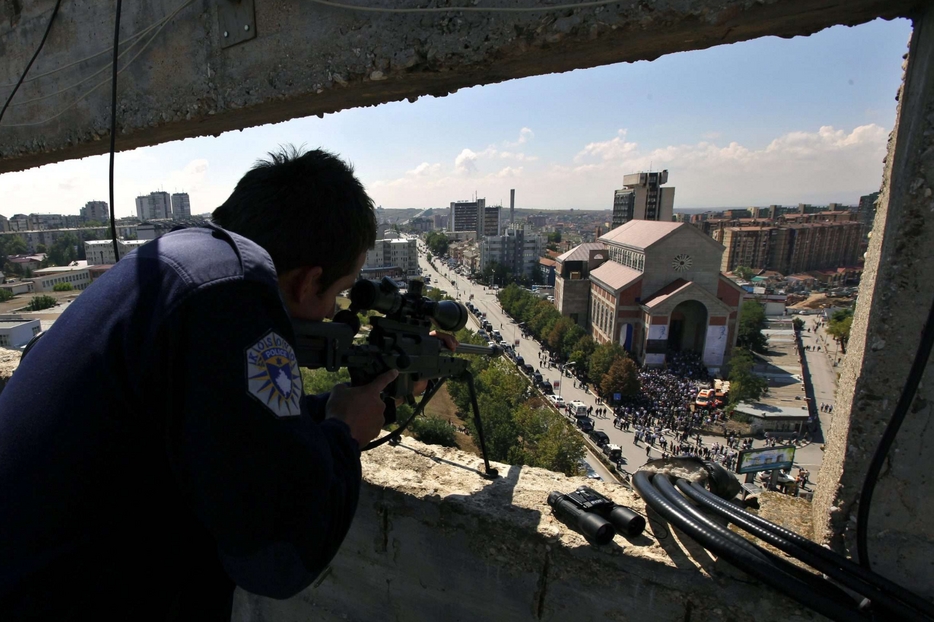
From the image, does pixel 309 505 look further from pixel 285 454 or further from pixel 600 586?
pixel 600 586

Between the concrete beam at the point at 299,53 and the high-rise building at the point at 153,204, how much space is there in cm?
6755

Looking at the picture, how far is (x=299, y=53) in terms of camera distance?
6.27 ft

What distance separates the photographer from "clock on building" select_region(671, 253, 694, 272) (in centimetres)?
3453

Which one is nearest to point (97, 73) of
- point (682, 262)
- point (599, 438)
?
point (599, 438)

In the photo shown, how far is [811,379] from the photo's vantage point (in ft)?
113

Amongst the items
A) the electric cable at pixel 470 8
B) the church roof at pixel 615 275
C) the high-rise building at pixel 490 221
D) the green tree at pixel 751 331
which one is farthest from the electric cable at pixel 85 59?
the high-rise building at pixel 490 221

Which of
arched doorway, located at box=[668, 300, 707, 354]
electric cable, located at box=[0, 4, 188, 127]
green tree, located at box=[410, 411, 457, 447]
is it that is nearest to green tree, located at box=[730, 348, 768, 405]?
arched doorway, located at box=[668, 300, 707, 354]

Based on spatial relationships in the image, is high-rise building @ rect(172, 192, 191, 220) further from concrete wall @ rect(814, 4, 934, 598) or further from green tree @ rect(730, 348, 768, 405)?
concrete wall @ rect(814, 4, 934, 598)

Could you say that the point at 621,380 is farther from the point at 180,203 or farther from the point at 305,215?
the point at 180,203

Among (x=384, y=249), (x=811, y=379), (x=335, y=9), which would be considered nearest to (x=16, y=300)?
(x=384, y=249)

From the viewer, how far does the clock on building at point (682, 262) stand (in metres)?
34.5

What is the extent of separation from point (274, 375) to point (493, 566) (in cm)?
127

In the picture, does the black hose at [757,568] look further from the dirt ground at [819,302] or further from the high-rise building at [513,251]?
the high-rise building at [513,251]

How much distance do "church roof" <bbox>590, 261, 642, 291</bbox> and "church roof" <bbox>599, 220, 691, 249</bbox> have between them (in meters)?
1.80
